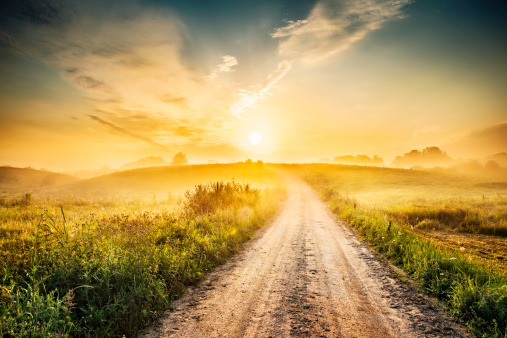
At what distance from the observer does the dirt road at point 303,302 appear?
161 inches

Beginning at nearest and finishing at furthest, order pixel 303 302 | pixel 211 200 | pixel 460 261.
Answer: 1. pixel 303 302
2. pixel 460 261
3. pixel 211 200

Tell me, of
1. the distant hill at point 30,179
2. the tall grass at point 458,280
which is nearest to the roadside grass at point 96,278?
the tall grass at point 458,280

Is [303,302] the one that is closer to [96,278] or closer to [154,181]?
[96,278]

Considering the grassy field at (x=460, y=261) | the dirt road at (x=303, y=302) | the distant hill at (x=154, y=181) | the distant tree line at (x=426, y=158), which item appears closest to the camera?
the dirt road at (x=303, y=302)

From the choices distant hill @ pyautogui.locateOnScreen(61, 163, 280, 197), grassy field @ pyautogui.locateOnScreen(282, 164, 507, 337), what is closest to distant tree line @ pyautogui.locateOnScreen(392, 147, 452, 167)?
distant hill @ pyautogui.locateOnScreen(61, 163, 280, 197)

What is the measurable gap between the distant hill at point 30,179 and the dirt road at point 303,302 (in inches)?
1506

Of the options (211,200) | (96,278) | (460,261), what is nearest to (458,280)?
(460,261)

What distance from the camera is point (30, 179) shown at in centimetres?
4284

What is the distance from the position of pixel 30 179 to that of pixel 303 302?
58486mm

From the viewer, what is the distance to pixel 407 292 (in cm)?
556

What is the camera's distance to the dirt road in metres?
4.09

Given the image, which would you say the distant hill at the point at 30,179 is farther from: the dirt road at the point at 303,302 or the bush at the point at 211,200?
the dirt road at the point at 303,302

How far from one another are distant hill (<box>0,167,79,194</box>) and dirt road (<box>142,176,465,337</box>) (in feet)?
125

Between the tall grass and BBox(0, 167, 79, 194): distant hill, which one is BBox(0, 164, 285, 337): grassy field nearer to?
the tall grass
